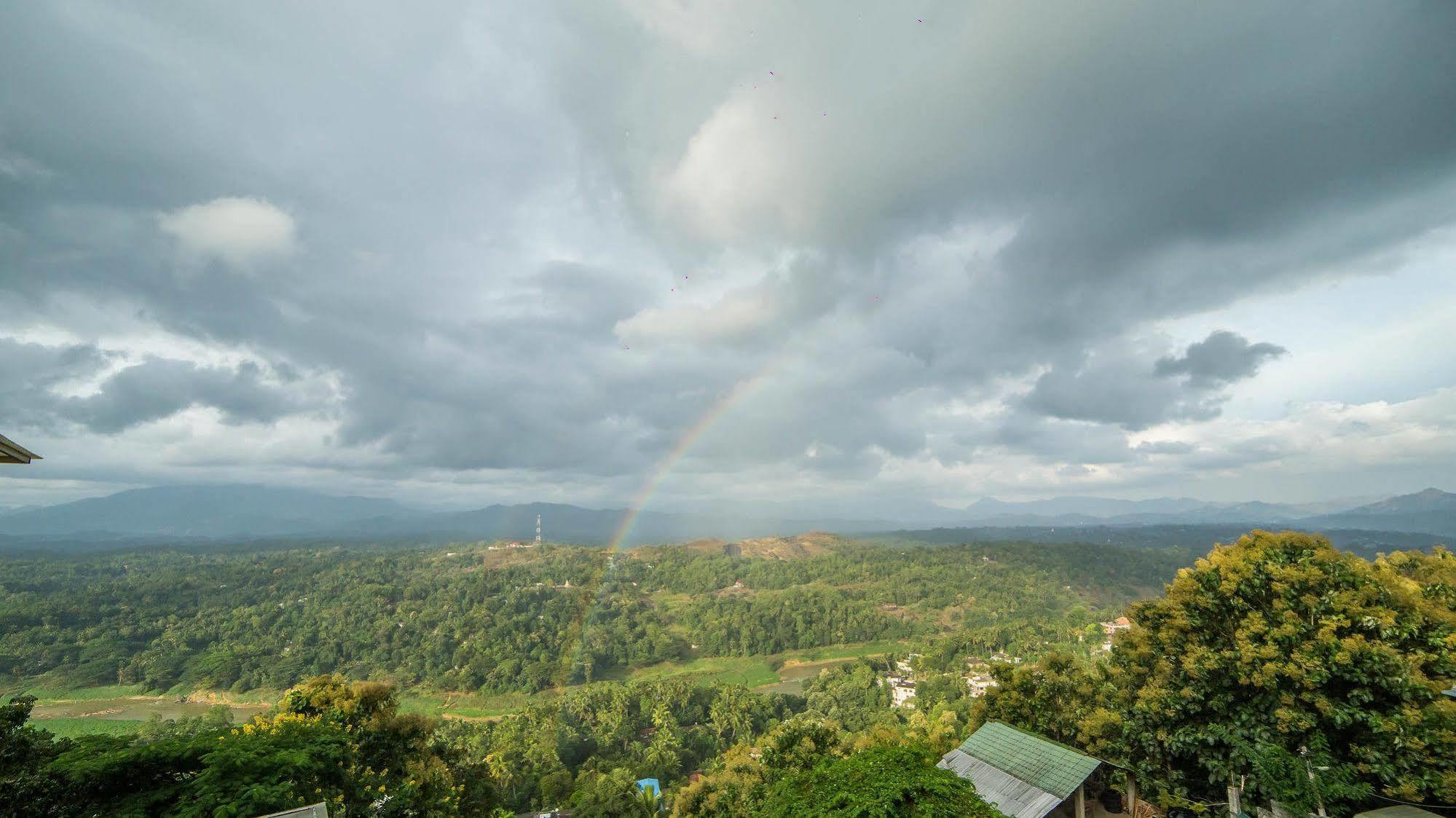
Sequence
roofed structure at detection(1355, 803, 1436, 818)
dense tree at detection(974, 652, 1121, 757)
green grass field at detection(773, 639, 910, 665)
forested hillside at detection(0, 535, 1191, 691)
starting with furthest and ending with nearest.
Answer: green grass field at detection(773, 639, 910, 665) → forested hillside at detection(0, 535, 1191, 691) → dense tree at detection(974, 652, 1121, 757) → roofed structure at detection(1355, 803, 1436, 818)

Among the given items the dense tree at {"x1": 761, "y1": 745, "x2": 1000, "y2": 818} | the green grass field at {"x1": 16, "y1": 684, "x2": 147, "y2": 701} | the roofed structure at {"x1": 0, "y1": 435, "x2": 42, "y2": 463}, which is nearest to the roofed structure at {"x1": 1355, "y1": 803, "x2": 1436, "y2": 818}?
the dense tree at {"x1": 761, "y1": 745, "x2": 1000, "y2": 818}

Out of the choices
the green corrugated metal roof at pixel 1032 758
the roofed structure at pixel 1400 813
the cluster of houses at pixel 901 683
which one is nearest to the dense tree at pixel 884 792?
the green corrugated metal roof at pixel 1032 758

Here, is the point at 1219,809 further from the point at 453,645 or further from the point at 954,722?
the point at 453,645

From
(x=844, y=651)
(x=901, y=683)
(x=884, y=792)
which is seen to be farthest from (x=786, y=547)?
(x=884, y=792)

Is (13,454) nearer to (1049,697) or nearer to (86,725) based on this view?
(1049,697)

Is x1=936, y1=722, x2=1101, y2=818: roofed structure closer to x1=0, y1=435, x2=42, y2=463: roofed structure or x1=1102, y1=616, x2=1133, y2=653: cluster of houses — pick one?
x1=0, y1=435, x2=42, y2=463: roofed structure
